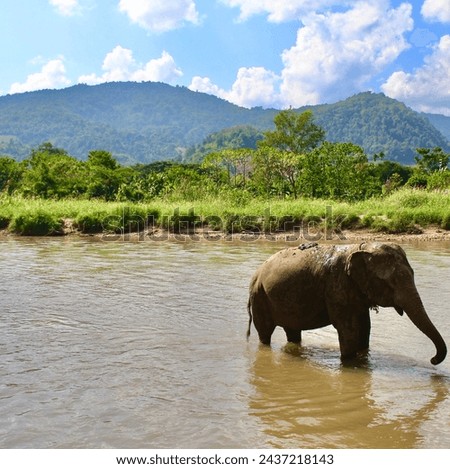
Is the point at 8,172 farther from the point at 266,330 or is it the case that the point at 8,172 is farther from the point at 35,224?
the point at 266,330

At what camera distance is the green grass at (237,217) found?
23.2m

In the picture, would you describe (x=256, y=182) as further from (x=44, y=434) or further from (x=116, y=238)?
(x=44, y=434)

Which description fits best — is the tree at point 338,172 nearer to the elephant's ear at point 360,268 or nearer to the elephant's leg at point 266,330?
the elephant's leg at point 266,330

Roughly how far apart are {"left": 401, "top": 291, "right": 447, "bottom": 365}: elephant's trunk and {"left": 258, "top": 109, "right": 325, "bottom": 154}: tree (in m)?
74.0

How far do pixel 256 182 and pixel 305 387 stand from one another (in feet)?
109

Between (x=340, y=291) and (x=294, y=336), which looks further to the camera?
(x=294, y=336)

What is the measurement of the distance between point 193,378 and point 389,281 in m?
2.23

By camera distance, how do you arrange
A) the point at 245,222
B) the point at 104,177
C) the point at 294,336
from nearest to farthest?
the point at 294,336 < the point at 245,222 < the point at 104,177

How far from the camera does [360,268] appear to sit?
6.32 metres

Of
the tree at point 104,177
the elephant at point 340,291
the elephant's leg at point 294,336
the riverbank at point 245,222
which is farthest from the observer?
the tree at point 104,177

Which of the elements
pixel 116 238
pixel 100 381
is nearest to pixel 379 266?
pixel 100 381

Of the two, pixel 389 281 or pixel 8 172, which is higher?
pixel 8 172

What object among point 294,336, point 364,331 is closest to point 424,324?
point 364,331

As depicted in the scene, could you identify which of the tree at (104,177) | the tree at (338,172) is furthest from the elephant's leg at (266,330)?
the tree at (104,177)
